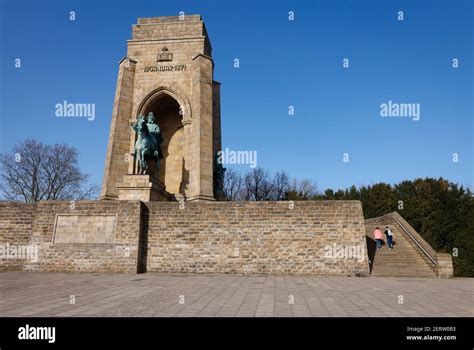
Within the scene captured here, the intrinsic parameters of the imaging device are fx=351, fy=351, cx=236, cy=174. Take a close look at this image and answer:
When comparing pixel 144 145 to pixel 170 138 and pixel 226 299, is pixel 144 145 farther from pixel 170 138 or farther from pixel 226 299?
pixel 226 299

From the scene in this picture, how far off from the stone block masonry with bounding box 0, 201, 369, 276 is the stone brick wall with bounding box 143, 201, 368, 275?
0.11 ft

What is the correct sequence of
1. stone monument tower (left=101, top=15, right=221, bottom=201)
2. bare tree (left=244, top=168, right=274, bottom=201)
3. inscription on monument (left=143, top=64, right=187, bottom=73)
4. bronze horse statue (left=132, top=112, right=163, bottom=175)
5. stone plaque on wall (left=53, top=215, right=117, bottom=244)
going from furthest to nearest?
1. bare tree (left=244, top=168, right=274, bottom=201)
2. inscription on monument (left=143, top=64, right=187, bottom=73)
3. stone monument tower (left=101, top=15, right=221, bottom=201)
4. bronze horse statue (left=132, top=112, right=163, bottom=175)
5. stone plaque on wall (left=53, top=215, right=117, bottom=244)

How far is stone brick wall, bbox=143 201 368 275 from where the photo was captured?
12625 mm

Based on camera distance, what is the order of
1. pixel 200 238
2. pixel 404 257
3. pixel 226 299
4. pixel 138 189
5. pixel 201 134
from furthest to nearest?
pixel 201 134 < pixel 138 189 < pixel 404 257 < pixel 200 238 < pixel 226 299

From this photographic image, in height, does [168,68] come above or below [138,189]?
above

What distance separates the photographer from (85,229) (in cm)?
1305

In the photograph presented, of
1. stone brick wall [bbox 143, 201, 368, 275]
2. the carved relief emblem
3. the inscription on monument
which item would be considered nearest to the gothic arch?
the inscription on monument

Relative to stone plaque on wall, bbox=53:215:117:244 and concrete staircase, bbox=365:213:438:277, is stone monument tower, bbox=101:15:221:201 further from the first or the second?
concrete staircase, bbox=365:213:438:277

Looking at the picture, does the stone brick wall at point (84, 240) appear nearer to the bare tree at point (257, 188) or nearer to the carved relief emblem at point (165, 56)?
the carved relief emblem at point (165, 56)

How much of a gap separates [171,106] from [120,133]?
3.95 metres

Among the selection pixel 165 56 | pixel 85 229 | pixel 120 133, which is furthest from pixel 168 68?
pixel 85 229

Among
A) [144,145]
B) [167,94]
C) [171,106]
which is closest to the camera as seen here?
Result: [144,145]

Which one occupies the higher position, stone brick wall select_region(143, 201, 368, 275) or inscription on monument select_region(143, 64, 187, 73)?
inscription on monument select_region(143, 64, 187, 73)
